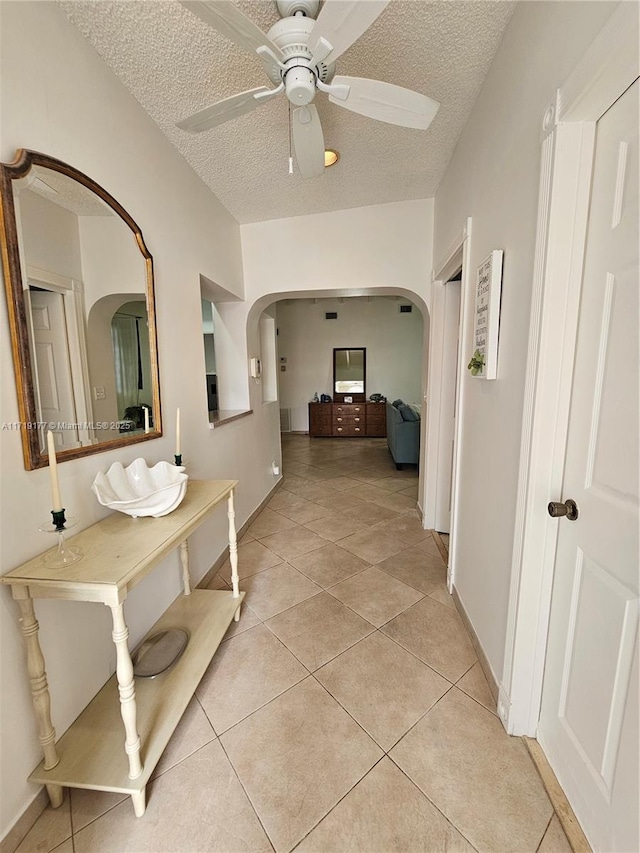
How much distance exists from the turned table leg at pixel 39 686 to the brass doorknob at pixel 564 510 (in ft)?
5.34

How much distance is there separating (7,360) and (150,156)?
1410 millimetres

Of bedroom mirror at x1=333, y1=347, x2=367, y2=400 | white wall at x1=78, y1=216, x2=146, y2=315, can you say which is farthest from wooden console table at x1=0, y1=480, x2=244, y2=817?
bedroom mirror at x1=333, y1=347, x2=367, y2=400

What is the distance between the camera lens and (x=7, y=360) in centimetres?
100

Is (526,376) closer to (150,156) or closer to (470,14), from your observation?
(470,14)

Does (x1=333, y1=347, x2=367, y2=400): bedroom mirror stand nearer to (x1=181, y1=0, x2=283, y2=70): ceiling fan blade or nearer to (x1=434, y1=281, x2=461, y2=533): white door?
(x1=434, y1=281, x2=461, y2=533): white door

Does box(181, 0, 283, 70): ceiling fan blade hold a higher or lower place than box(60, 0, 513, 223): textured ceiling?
lower

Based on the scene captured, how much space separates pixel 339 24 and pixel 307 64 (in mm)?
214

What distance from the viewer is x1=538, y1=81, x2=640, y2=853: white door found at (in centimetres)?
82

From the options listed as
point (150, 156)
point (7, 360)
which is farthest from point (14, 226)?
point (150, 156)

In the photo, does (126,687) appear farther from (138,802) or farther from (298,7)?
(298,7)

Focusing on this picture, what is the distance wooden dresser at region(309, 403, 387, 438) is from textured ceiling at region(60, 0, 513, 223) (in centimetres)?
472

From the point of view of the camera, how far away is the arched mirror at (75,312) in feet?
3.43

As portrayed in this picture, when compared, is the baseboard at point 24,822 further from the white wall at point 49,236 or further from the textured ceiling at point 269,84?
the textured ceiling at point 269,84

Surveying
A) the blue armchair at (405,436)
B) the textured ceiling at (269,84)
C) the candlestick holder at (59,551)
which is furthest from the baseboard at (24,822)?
the blue armchair at (405,436)
